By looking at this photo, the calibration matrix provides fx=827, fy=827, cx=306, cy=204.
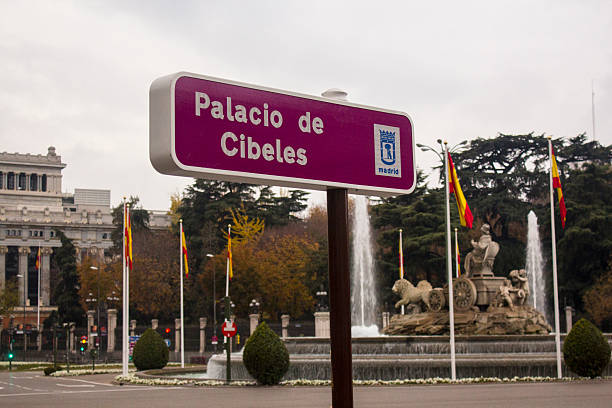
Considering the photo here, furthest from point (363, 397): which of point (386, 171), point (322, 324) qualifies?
point (322, 324)

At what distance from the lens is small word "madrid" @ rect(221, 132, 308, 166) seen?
131 inches

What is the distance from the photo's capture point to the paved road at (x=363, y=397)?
58.4 feet

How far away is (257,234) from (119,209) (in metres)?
20.1

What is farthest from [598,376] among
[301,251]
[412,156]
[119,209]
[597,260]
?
[119,209]

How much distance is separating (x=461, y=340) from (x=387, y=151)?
938 inches

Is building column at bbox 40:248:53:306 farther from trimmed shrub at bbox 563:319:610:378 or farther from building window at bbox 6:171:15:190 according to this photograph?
trimmed shrub at bbox 563:319:610:378

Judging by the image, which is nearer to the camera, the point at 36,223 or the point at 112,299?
the point at 112,299

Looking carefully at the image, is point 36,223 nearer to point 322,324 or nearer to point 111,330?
point 111,330

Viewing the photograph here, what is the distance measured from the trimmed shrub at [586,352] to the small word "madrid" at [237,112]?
22.6 meters

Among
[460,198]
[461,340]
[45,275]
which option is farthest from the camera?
[45,275]

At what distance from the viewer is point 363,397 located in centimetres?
2008

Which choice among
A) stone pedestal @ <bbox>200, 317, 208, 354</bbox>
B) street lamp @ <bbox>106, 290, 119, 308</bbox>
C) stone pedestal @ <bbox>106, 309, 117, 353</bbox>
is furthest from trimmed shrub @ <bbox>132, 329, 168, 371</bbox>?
street lamp @ <bbox>106, 290, 119, 308</bbox>

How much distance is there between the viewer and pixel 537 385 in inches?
880

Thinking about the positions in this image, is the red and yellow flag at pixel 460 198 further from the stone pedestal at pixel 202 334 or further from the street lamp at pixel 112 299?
the street lamp at pixel 112 299
